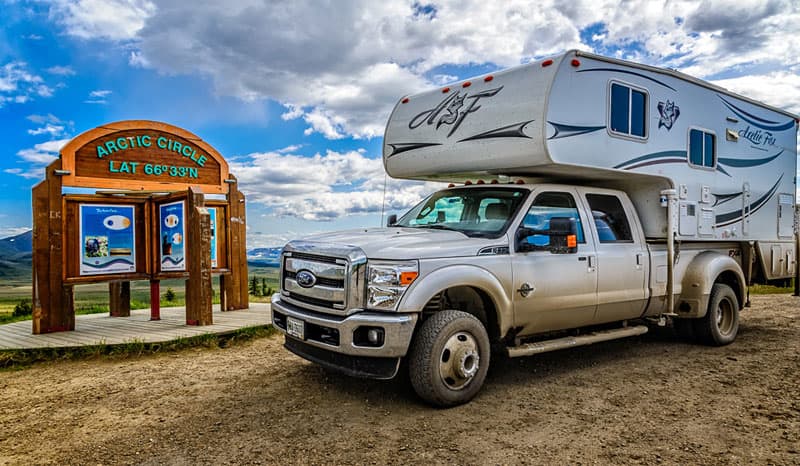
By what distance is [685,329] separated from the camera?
7.68m

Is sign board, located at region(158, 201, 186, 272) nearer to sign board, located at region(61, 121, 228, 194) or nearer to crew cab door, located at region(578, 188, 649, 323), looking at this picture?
sign board, located at region(61, 121, 228, 194)

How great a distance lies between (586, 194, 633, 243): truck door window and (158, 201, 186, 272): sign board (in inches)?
245

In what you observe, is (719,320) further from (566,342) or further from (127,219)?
(127,219)

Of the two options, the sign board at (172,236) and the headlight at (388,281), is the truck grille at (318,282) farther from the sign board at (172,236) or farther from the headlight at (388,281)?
the sign board at (172,236)

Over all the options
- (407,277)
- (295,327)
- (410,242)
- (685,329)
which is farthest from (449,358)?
(685,329)

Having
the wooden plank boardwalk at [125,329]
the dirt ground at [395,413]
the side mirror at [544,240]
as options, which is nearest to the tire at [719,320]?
the dirt ground at [395,413]

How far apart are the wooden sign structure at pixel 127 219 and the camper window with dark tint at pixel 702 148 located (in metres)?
7.12

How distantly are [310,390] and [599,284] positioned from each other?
3287 millimetres

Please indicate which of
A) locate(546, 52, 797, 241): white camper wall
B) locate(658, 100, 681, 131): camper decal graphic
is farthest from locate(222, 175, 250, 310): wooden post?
locate(658, 100, 681, 131): camper decal graphic

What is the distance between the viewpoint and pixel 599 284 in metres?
6.07

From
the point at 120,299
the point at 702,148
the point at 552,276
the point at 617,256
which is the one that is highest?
the point at 702,148

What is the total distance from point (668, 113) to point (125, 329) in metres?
8.26

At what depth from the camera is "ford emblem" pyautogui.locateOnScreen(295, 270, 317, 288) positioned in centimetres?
510

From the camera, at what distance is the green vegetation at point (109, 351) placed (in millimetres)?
6668
